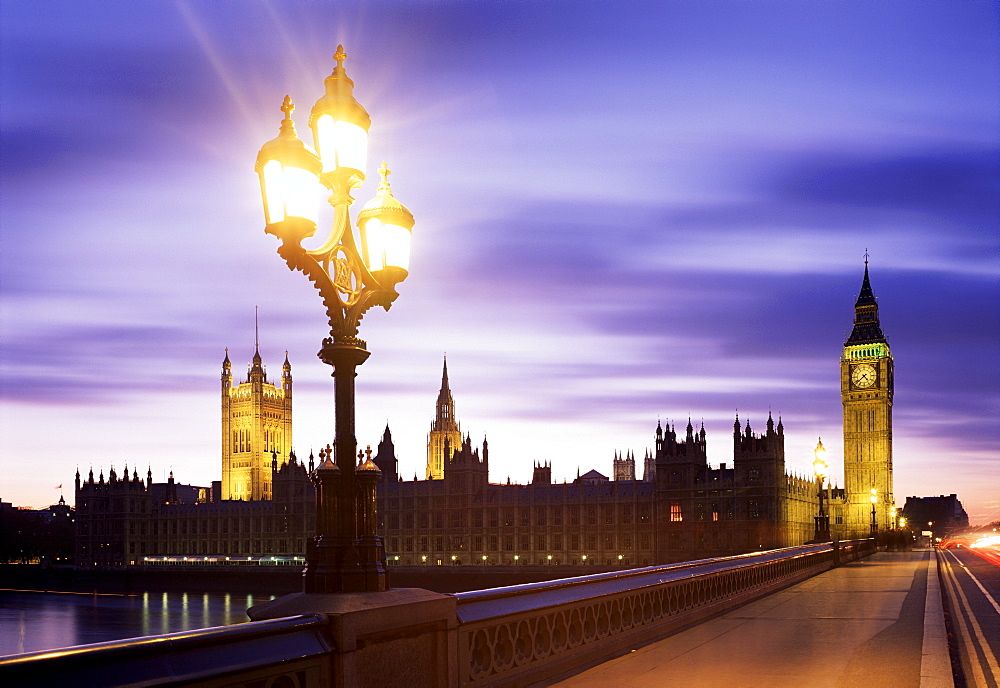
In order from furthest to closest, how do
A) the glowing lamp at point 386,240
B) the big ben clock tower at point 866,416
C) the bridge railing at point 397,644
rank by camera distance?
the big ben clock tower at point 866,416 < the glowing lamp at point 386,240 < the bridge railing at point 397,644

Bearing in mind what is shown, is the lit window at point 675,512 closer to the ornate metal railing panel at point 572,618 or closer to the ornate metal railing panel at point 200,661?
the ornate metal railing panel at point 572,618

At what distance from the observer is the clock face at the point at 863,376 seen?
165 meters

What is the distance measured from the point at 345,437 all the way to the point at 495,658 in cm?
283

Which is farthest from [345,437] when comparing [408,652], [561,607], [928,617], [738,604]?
[738,604]

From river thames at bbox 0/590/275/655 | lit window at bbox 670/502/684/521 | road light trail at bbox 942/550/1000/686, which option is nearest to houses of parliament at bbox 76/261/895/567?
lit window at bbox 670/502/684/521

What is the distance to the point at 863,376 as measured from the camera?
6526 inches

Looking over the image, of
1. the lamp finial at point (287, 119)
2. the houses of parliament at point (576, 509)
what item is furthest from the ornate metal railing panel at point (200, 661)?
the houses of parliament at point (576, 509)

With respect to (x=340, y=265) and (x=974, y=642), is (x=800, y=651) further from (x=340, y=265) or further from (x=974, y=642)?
(x=340, y=265)

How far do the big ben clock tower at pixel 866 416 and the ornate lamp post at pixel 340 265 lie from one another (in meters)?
156

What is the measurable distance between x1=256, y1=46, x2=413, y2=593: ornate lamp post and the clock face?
168809mm

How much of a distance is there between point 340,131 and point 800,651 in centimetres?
937

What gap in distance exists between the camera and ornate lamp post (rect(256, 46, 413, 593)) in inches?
318

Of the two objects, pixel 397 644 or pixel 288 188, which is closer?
pixel 397 644

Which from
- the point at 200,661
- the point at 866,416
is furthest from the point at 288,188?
the point at 866,416
